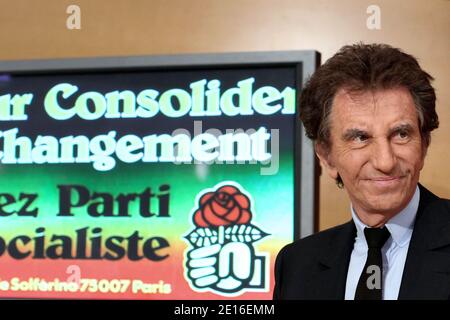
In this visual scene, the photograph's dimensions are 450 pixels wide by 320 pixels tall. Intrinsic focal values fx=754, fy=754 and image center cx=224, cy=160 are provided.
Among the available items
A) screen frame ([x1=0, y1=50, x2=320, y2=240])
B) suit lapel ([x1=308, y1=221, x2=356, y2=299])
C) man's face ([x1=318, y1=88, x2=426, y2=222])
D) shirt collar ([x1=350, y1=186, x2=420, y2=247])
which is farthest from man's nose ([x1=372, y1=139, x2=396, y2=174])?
screen frame ([x1=0, y1=50, x2=320, y2=240])

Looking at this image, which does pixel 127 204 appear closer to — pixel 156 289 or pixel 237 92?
pixel 156 289

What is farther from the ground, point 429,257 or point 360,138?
point 360,138

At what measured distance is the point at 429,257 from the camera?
1299 millimetres

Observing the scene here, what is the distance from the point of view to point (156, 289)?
2654 millimetres

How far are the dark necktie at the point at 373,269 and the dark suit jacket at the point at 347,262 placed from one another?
0.05 meters

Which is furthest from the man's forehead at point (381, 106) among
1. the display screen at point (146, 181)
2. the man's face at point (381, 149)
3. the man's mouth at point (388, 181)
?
the display screen at point (146, 181)

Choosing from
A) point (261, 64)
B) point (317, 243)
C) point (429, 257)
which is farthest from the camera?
point (261, 64)

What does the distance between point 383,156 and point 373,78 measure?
0.48 feet

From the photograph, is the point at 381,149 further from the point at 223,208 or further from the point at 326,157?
the point at 223,208

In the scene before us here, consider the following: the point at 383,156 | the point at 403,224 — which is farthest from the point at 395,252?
the point at 383,156

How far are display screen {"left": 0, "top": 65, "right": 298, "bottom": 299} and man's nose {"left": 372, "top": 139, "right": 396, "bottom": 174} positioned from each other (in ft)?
4.06

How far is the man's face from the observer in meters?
1.31
